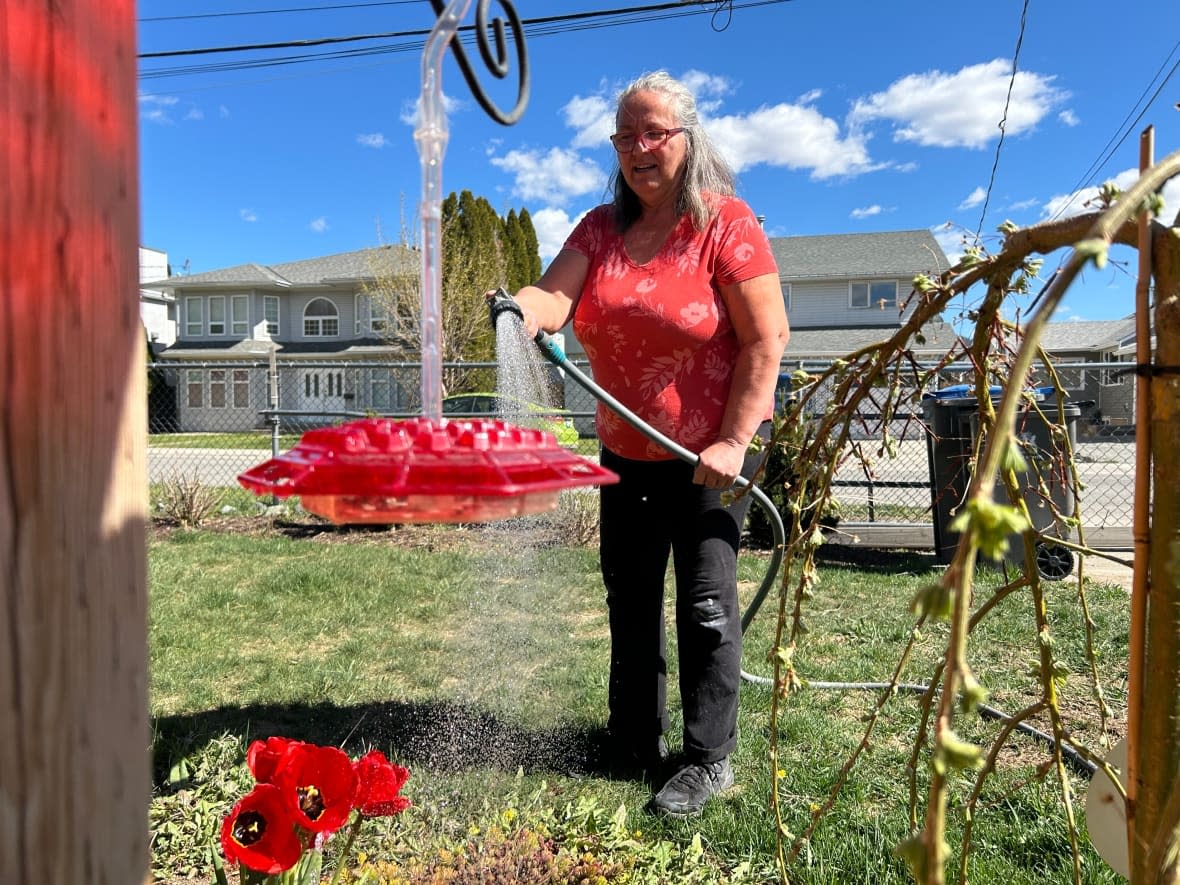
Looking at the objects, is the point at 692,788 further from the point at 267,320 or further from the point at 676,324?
the point at 267,320

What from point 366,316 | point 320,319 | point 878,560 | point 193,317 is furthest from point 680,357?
point 193,317

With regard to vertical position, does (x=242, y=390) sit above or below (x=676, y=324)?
above

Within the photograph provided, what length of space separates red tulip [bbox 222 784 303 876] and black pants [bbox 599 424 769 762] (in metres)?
1.32

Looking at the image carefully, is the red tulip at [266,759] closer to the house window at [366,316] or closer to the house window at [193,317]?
the house window at [366,316]

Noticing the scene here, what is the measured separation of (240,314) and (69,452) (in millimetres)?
33716

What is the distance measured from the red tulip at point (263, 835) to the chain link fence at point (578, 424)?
1083 millimetres

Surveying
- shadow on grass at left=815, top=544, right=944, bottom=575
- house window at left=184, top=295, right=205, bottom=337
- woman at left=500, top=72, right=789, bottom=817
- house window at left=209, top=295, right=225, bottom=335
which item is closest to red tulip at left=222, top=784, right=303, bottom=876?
woman at left=500, top=72, right=789, bottom=817

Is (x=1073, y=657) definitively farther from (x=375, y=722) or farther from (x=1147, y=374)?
(x=1147, y=374)

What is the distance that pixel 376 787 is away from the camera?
1.45 meters

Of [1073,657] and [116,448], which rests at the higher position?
[116,448]

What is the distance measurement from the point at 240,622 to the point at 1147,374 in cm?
444

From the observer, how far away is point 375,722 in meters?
3.08

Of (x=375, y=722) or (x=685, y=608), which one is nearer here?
(x=685, y=608)

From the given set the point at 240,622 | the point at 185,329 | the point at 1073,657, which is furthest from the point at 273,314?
the point at 1073,657
